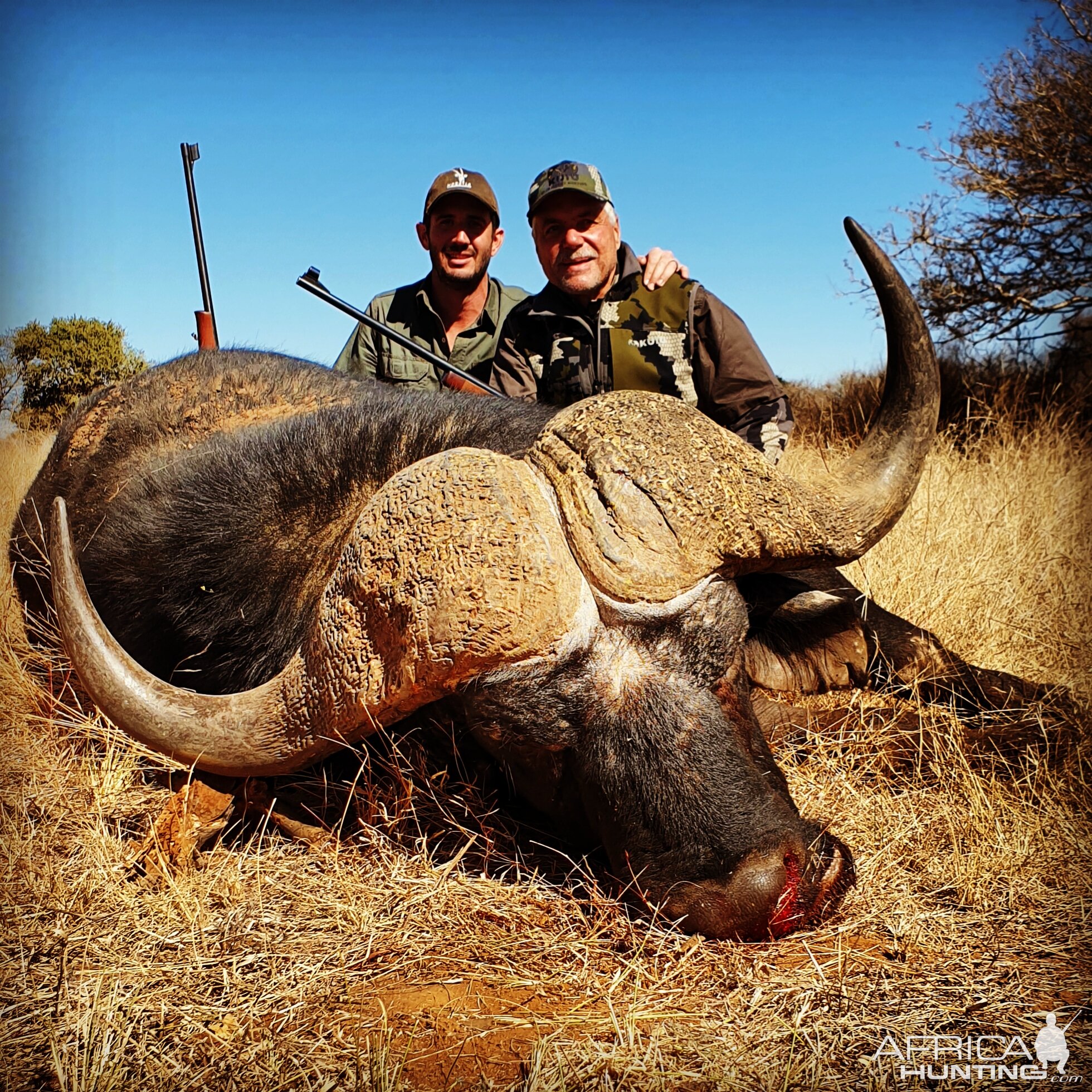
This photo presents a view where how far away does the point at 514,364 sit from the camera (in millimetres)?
5562

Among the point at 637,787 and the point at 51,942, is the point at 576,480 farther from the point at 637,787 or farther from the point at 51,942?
the point at 51,942

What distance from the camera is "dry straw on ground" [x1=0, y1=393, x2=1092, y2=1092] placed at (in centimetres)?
190

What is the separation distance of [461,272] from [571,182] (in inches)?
77.7

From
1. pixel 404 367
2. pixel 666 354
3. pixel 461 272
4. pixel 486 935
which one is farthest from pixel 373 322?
pixel 486 935

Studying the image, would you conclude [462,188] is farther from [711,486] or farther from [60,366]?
[711,486]

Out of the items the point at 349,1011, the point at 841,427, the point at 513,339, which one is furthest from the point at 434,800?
the point at 841,427

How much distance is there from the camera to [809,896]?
7.25ft

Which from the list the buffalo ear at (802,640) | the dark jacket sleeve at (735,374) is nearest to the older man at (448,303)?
the dark jacket sleeve at (735,374)

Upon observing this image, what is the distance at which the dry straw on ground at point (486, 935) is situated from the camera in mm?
1899

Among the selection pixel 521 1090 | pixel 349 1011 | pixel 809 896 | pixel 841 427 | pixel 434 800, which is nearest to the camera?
pixel 521 1090

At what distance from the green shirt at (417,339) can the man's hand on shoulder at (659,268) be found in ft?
5.25

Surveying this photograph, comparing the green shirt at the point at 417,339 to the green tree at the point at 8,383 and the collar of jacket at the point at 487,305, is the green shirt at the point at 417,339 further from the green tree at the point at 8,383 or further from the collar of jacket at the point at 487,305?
the green tree at the point at 8,383

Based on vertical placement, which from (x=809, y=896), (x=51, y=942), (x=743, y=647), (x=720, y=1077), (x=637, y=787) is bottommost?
(x=51, y=942)

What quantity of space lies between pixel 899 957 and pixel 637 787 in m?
0.79
